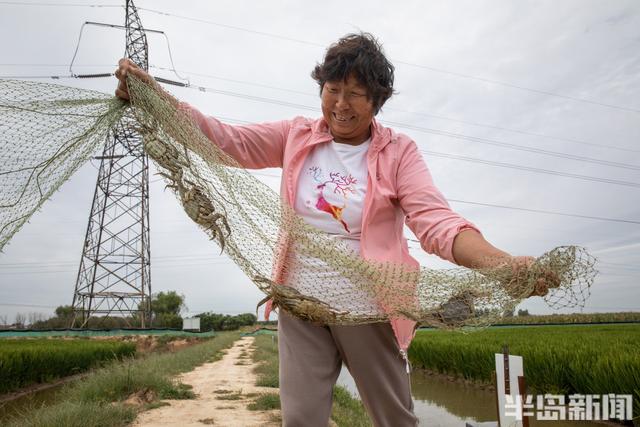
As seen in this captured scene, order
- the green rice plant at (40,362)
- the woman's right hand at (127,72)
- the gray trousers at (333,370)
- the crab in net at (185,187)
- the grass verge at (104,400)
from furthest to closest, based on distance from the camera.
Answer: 1. the green rice plant at (40,362)
2. the grass verge at (104,400)
3. the woman's right hand at (127,72)
4. the crab in net at (185,187)
5. the gray trousers at (333,370)

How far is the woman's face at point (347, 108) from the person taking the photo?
5.50 ft

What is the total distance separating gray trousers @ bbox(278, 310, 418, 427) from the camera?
161 centimetres

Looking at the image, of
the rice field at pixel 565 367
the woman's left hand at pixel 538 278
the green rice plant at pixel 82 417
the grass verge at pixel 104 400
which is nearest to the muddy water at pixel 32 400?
the grass verge at pixel 104 400

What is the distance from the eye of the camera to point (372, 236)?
171cm

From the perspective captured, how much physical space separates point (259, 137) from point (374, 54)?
0.57 meters

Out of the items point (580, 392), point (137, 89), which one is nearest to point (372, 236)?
point (137, 89)

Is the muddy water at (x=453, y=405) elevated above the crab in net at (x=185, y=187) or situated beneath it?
situated beneath

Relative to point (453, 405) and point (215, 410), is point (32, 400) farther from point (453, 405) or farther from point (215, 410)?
Answer: point (453, 405)

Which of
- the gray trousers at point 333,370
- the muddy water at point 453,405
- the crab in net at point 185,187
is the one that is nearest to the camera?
the gray trousers at point 333,370

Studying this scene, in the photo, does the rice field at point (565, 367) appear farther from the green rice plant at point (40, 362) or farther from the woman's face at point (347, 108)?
the green rice plant at point (40, 362)

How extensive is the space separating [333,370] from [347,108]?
0.92 meters

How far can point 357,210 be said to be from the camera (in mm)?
1704

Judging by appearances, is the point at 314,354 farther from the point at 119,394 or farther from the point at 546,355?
the point at 546,355

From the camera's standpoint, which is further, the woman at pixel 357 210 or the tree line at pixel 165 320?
the tree line at pixel 165 320
